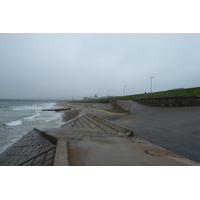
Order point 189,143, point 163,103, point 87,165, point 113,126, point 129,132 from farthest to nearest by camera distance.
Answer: point 163,103 → point 113,126 → point 129,132 → point 189,143 → point 87,165

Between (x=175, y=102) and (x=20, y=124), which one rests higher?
(x=175, y=102)

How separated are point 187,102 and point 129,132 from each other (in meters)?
14.7

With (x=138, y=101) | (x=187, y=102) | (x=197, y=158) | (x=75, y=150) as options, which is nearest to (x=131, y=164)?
(x=75, y=150)

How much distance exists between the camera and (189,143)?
17.1 ft

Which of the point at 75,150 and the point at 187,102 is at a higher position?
the point at 187,102

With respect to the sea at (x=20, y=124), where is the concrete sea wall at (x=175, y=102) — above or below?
above

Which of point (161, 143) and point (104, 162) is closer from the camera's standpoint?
point (104, 162)

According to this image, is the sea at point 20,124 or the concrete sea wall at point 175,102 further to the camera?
the concrete sea wall at point 175,102

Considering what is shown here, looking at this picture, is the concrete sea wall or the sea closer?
the sea

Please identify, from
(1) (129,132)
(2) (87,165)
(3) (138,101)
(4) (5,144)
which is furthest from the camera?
(3) (138,101)

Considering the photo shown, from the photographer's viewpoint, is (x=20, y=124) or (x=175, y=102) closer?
(x=175, y=102)

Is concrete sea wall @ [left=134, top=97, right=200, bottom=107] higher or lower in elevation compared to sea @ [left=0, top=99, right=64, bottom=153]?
higher

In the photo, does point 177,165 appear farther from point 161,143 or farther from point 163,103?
point 163,103

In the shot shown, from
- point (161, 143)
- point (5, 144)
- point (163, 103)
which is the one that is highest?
point (163, 103)
